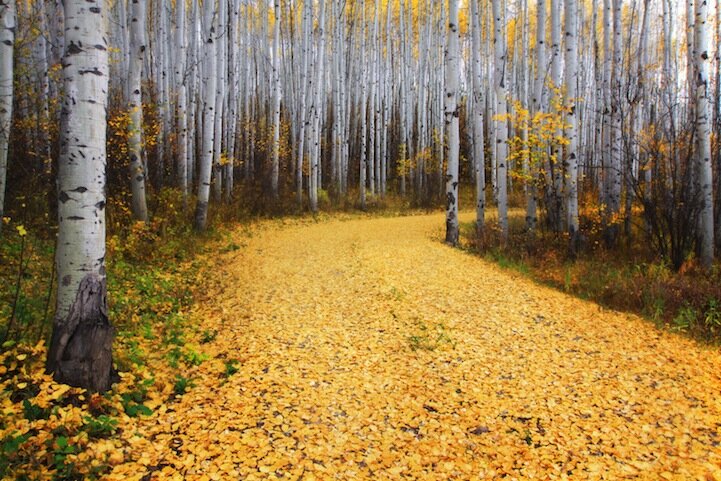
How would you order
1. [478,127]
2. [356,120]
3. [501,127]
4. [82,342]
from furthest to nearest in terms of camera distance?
1. [356,120]
2. [478,127]
3. [501,127]
4. [82,342]

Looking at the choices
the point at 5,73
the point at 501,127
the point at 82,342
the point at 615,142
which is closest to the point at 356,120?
the point at 501,127

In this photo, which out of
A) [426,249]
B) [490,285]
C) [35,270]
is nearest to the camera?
[35,270]

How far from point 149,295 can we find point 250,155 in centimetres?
1401

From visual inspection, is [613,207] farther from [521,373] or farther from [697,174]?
[521,373]

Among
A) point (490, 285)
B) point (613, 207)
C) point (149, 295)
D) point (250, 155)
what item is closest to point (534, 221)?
point (613, 207)

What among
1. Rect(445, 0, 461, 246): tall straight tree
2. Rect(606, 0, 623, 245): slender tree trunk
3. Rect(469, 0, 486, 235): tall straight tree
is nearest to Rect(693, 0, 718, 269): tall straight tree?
Rect(606, 0, 623, 245): slender tree trunk

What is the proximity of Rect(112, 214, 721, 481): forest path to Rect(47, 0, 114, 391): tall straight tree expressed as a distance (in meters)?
0.81

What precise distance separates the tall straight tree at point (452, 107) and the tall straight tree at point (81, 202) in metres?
8.01

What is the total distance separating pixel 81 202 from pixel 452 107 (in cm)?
851

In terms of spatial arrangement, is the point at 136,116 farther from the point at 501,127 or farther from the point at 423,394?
the point at 501,127

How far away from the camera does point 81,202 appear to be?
2996mm

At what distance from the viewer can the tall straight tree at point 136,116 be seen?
786 cm

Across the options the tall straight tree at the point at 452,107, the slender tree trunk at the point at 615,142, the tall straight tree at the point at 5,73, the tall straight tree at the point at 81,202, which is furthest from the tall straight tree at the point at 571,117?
the tall straight tree at the point at 5,73

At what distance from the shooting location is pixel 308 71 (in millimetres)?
14906
